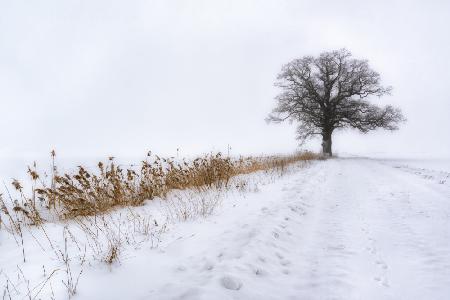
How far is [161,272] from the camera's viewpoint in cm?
312

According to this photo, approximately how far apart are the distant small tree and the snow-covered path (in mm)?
22258

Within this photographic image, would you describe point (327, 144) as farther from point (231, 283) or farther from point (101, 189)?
point (231, 283)

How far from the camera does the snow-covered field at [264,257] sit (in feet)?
9.18

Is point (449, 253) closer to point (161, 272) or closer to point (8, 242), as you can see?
point (161, 272)

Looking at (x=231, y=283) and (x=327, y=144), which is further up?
(x=327, y=144)

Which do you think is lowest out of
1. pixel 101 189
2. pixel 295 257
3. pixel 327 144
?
pixel 295 257

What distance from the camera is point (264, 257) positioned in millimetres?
3438

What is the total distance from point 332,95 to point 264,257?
27039 mm

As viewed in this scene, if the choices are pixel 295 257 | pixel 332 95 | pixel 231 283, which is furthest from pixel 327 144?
pixel 231 283

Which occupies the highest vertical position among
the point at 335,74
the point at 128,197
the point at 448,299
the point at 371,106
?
the point at 335,74

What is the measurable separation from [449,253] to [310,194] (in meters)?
3.53

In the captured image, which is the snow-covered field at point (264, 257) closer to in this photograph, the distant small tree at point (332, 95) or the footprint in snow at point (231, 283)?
the footprint in snow at point (231, 283)

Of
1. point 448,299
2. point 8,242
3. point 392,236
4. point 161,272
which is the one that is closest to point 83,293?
point 161,272

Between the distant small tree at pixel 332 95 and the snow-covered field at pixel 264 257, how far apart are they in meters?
22.3
